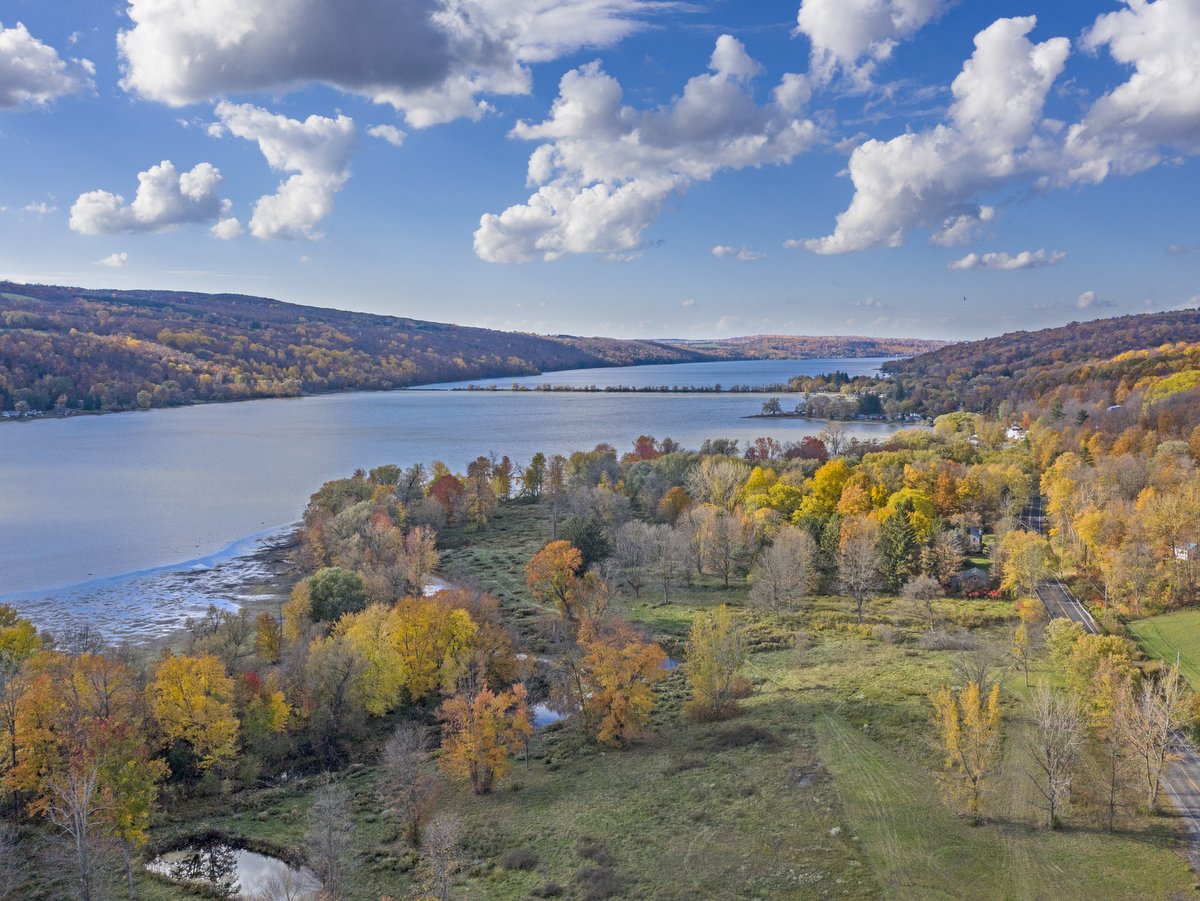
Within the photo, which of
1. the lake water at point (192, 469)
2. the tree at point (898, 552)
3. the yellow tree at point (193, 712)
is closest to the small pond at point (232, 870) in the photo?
the yellow tree at point (193, 712)

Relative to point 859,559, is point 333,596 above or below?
below

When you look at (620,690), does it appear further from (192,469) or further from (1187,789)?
(192,469)

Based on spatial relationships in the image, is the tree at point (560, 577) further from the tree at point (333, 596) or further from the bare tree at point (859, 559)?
the bare tree at point (859, 559)

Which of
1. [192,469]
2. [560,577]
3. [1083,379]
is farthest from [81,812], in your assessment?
[1083,379]

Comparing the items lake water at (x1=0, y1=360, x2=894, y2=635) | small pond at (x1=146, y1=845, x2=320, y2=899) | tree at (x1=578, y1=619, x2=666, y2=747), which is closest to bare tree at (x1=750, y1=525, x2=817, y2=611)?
tree at (x1=578, y1=619, x2=666, y2=747)

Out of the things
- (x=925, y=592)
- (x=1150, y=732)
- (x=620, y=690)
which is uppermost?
(x=1150, y=732)

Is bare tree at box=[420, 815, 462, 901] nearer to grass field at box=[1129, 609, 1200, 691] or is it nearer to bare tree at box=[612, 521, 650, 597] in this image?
grass field at box=[1129, 609, 1200, 691]

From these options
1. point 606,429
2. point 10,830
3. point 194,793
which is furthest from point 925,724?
point 606,429
